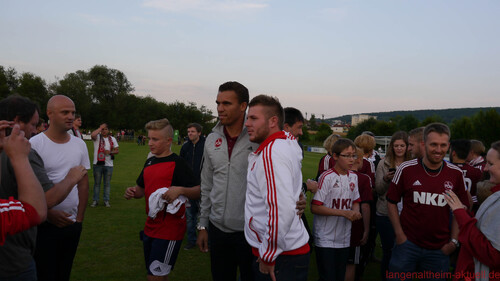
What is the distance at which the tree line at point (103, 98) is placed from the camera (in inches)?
2457

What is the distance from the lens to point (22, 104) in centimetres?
284

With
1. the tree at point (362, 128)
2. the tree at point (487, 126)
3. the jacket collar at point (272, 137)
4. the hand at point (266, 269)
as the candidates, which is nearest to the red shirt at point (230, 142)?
the jacket collar at point (272, 137)

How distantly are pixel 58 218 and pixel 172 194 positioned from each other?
1160 mm

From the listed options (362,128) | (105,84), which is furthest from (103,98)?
(362,128)

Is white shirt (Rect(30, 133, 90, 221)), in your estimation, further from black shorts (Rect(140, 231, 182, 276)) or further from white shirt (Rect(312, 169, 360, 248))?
white shirt (Rect(312, 169, 360, 248))

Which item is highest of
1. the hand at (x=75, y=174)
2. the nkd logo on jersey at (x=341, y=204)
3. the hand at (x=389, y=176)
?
the hand at (x=75, y=174)

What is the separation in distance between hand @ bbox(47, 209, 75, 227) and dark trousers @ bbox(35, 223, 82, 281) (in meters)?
0.18

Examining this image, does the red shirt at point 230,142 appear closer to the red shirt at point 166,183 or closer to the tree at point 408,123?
the red shirt at point 166,183

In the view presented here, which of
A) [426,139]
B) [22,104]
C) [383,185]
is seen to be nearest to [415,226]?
[426,139]

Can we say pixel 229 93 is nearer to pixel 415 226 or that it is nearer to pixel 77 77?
pixel 415 226

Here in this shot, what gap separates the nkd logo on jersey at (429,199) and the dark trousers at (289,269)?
1.85 metres

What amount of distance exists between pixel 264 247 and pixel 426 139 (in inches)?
99.8

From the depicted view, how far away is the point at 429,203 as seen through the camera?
147 inches

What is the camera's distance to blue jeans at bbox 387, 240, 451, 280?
3.72 m
